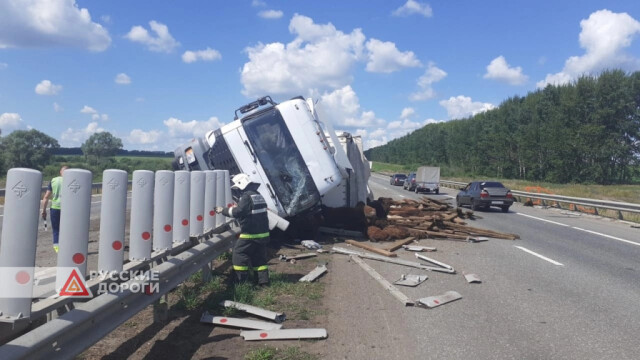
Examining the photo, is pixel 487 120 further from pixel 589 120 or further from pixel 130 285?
pixel 130 285

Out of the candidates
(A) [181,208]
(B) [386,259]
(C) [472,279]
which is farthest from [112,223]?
(B) [386,259]

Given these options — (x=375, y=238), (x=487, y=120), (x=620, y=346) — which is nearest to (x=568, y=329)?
(x=620, y=346)

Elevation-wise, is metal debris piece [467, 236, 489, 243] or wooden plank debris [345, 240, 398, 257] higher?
wooden plank debris [345, 240, 398, 257]

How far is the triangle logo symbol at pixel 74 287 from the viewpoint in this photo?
12.6ft

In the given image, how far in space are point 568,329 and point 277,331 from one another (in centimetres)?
334

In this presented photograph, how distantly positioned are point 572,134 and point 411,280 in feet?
201

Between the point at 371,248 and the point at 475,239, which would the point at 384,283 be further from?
the point at 475,239

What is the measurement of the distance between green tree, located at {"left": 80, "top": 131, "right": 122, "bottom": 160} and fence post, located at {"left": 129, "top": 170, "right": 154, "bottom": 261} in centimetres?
4489

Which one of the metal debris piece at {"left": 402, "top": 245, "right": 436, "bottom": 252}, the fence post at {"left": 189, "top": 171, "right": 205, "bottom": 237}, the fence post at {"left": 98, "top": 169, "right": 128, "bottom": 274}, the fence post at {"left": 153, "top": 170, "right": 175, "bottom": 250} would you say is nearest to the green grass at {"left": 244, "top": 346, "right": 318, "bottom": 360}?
the fence post at {"left": 98, "top": 169, "right": 128, "bottom": 274}

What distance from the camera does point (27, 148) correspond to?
3659 cm

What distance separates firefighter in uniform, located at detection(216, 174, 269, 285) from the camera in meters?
7.20

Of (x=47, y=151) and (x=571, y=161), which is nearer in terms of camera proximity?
(x=47, y=151)

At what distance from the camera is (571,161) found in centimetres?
6138

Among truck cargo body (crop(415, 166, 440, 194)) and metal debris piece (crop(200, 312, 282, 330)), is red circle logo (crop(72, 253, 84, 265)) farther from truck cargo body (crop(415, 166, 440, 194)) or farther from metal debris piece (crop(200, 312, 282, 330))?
truck cargo body (crop(415, 166, 440, 194))
